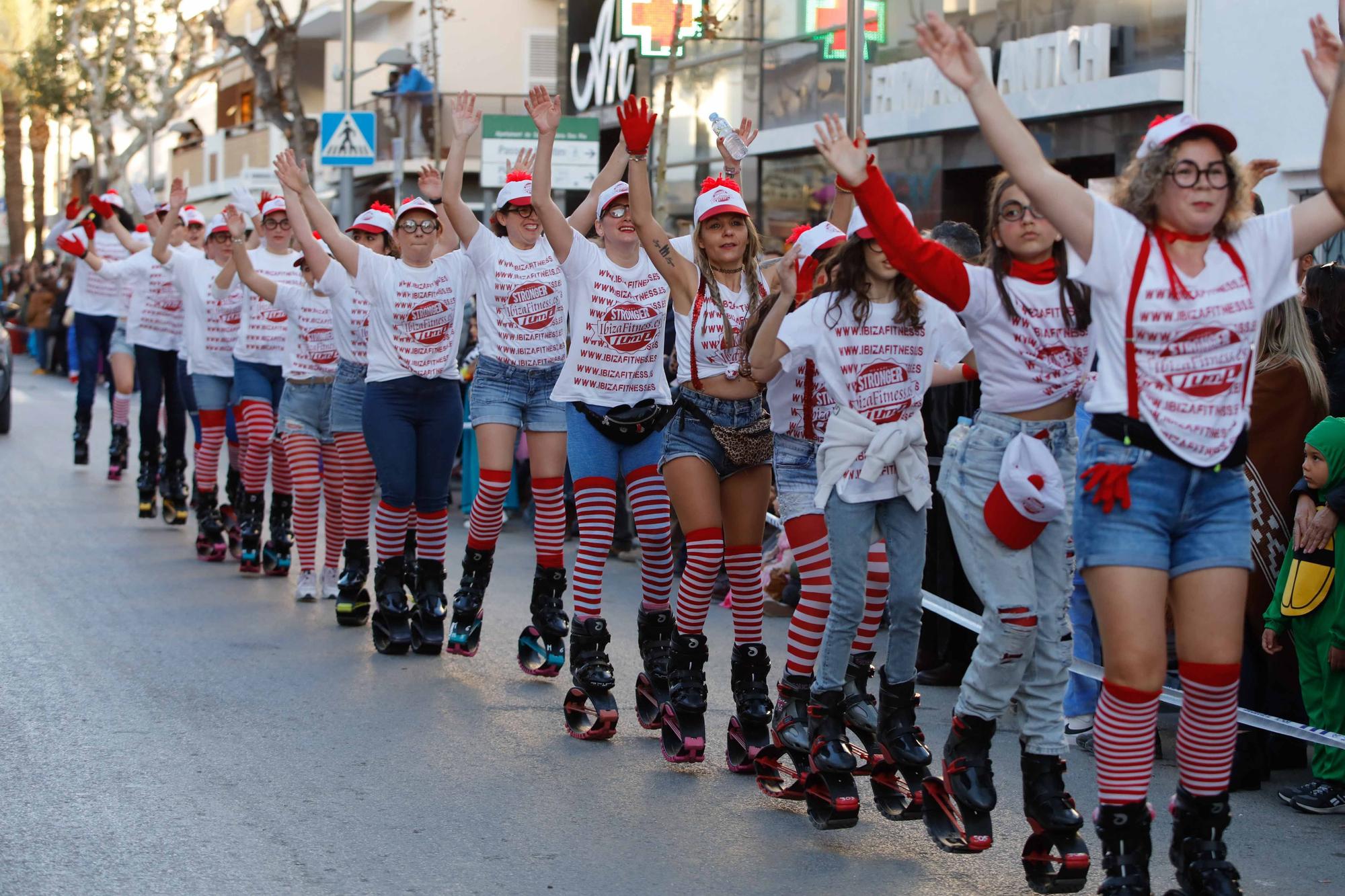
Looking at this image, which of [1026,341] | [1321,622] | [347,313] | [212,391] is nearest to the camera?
[1026,341]

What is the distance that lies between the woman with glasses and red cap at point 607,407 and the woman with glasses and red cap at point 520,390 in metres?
0.80

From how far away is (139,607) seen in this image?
989 cm

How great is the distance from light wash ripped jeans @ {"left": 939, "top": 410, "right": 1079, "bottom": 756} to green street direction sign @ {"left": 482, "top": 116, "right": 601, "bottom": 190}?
498 inches

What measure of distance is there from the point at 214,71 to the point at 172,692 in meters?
50.3

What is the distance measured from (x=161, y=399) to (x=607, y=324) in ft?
24.9

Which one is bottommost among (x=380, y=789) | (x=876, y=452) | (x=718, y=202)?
(x=380, y=789)

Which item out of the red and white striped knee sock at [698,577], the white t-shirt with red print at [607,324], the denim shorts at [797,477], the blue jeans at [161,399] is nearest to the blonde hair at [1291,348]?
the denim shorts at [797,477]

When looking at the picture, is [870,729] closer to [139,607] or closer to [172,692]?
[172,692]

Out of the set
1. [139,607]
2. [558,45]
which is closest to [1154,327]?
[139,607]

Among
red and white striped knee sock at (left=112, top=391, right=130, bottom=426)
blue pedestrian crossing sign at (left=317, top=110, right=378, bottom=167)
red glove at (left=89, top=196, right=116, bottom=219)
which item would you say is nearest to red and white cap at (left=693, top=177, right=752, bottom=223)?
red glove at (left=89, top=196, right=116, bottom=219)

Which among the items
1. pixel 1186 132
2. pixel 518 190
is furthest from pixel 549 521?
pixel 1186 132

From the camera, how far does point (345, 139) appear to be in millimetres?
20609

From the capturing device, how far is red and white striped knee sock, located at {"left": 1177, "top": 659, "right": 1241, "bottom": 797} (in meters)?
4.68

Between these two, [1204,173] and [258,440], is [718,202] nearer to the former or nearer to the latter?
[1204,173]
